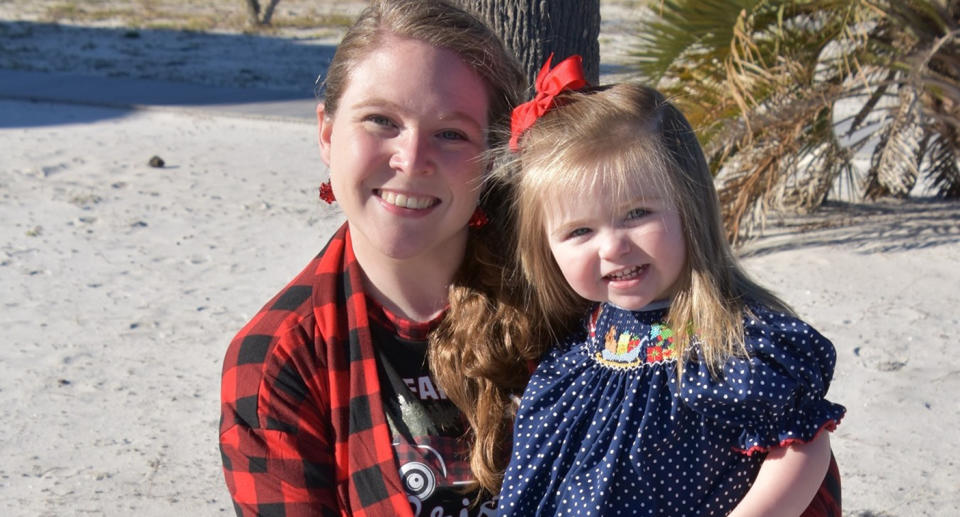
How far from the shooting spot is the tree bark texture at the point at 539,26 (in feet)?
11.5

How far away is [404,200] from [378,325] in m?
0.30

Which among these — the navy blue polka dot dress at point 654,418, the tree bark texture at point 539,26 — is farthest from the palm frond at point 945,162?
the navy blue polka dot dress at point 654,418

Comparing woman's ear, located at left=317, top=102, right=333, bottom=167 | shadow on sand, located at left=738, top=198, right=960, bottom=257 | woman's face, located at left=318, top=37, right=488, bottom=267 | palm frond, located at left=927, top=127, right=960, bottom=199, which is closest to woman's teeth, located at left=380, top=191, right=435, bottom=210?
woman's face, located at left=318, top=37, right=488, bottom=267

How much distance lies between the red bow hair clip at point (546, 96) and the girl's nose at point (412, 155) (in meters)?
0.17

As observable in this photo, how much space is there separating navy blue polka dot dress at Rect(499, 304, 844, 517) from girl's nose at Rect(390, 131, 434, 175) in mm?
460

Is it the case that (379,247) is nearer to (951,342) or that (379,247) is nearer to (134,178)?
(951,342)

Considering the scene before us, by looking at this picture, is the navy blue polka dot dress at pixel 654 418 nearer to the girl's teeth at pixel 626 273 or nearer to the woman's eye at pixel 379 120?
the girl's teeth at pixel 626 273

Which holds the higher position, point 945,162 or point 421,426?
point 421,426

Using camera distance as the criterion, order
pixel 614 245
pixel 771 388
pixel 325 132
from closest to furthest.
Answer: pixel 771 388 → pixel 614 245 → pixel 325 132

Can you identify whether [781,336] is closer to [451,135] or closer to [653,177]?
[653,177]

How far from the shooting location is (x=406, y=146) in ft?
7.21

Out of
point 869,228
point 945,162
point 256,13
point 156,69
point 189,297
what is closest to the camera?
point 189,297

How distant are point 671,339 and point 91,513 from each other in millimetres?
2166

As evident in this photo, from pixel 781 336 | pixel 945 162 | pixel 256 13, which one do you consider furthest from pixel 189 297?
pixel 256 13
